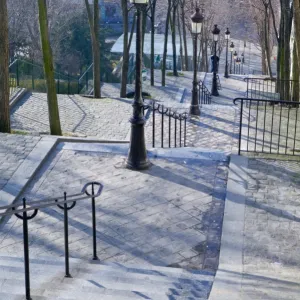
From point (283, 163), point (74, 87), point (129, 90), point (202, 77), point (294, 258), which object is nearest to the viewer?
point (294, 258)

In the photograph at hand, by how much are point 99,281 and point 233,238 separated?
2103 millimetres

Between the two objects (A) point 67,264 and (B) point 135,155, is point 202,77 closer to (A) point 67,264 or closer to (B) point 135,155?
(B) point 135,155

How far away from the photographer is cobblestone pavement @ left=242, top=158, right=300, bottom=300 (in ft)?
19.9

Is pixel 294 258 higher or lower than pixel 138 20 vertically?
lower

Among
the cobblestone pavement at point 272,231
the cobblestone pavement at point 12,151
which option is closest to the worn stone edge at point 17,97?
the cobblestone pavement at point 12,151

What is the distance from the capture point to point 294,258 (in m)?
6.96

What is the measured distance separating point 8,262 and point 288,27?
1697 centimetres

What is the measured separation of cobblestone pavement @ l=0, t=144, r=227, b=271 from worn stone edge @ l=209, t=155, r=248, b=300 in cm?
12

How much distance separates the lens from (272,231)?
25.0ft

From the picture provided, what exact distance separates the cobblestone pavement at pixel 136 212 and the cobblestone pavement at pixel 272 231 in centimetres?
43

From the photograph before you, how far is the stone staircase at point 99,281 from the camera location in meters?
5.56

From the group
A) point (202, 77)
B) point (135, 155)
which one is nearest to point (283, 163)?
point (135, 155)

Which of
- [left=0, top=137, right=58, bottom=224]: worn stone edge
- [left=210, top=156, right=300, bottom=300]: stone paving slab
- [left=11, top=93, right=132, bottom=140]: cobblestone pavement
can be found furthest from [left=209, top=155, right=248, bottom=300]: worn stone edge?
[left=11, top=93, right=132, bottom=140]: cobblestone pavement

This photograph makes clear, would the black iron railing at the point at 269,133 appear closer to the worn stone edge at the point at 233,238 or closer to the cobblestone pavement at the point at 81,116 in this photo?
the worn stone edge at the point at 233,238
